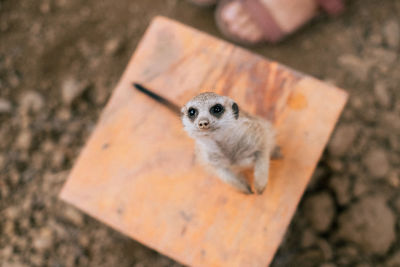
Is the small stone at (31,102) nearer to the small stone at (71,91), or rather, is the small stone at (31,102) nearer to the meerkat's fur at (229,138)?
the small stone at (71,91)

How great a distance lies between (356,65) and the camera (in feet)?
7.32

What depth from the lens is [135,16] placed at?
2580 mm

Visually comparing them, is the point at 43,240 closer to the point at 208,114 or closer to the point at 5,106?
the point at 5,106

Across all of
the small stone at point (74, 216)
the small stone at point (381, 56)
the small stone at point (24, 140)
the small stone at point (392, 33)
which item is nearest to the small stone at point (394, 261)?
the small stone at point (381, 56)

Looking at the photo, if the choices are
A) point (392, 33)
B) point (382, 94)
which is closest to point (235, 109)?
point (382, 94)

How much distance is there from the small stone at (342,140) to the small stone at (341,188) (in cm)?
16

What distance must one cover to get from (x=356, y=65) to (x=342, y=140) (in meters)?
0.60

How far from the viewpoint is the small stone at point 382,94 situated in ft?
6.88

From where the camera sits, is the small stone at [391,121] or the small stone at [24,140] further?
the small stone at [24,140]

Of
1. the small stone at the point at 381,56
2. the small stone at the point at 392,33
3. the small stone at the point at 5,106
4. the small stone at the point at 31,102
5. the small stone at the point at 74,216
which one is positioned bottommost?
the small stone at the point at 74,216

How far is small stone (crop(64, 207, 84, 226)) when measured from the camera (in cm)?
211

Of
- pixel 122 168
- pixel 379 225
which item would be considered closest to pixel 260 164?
pixel 122 168

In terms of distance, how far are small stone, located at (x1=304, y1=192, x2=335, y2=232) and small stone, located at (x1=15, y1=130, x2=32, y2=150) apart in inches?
75.9

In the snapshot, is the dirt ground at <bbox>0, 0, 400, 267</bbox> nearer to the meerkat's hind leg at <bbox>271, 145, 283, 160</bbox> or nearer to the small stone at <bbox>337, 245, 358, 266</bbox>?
the small stone at <bbox>337, 245, 358, 266</bbox>
